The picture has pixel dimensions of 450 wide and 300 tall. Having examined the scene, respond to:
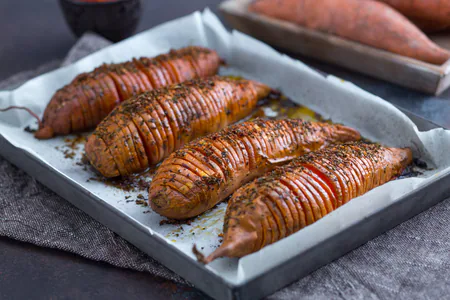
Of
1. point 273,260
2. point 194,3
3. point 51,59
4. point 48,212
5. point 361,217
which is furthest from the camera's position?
point 194,3

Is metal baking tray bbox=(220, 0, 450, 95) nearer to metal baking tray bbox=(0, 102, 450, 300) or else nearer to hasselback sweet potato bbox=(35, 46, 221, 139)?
hasselback sweet potato bbox=(35, 46, 221, 139)

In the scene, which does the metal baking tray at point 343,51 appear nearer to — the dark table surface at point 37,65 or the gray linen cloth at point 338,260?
the dark table surface at point 37,65

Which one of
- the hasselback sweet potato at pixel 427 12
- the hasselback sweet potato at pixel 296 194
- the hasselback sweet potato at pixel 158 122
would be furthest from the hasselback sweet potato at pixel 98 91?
the hasselback sweet potato at pixel 427 12

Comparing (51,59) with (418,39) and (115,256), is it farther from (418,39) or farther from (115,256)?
(418,39)

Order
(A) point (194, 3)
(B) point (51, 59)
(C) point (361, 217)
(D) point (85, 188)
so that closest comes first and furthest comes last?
1. (C) point (361, 217)
2. (D) point (85, 188)
3. (B) point (51, 59)
4. (A) point (194, 3)

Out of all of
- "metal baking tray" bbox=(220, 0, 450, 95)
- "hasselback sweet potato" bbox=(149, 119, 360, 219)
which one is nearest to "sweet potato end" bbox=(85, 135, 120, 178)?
"hasselback sweet potato" bbox=(149, 119, 360, 219)

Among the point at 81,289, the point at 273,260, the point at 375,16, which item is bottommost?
the point at 81,289

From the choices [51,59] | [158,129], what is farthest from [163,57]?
[51,59]
